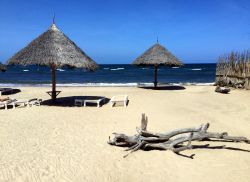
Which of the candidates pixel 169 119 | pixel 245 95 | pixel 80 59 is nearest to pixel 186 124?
pixel 169 119

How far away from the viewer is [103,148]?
22.8ft

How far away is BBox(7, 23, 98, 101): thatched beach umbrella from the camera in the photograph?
12234mm

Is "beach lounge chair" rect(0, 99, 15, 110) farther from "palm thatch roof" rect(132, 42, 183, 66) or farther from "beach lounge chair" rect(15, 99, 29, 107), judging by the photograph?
"palm thatch roof" rect(132, 42, 183, 66)

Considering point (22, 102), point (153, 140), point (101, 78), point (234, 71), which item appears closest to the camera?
point (153, 140)

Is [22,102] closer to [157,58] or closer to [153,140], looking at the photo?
[153,140]

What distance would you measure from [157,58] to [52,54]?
23.8 ft

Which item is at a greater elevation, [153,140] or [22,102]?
[22,102]

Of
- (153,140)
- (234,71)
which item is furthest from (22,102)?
(234,71)

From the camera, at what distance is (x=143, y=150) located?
6824mm

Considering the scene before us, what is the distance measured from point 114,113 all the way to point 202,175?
5.42 meters

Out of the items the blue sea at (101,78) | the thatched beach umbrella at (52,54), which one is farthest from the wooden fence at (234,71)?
the thatched beach umbrella at (52,54)

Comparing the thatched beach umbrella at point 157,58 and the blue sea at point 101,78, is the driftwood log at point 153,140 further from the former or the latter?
the blue sea at point 101,78

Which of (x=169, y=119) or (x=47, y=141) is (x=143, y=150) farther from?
(x=169, y=119)

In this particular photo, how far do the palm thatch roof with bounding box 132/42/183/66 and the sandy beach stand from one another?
608 cm
